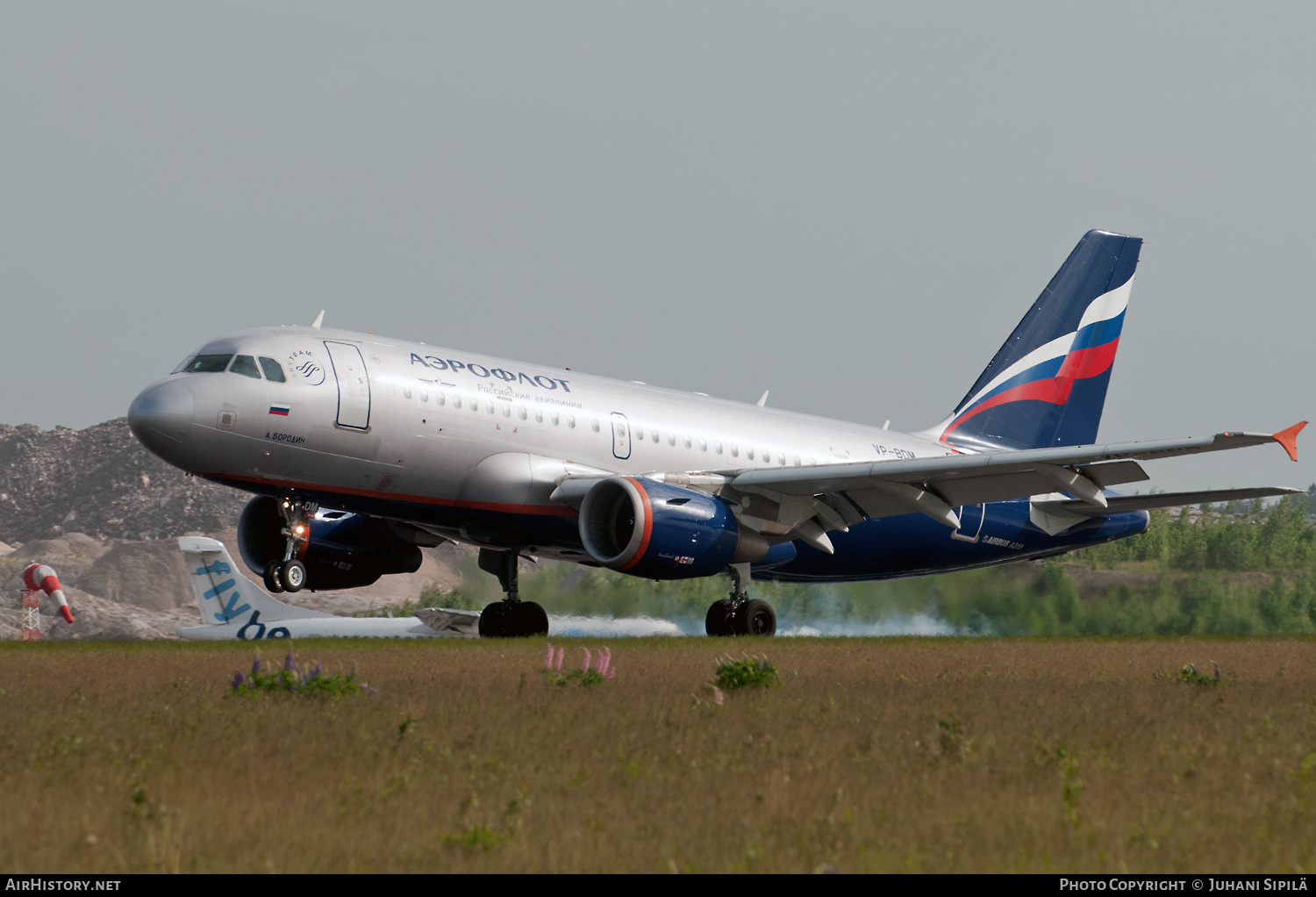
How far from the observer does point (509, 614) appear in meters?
26.7

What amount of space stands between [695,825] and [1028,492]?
60.0ft

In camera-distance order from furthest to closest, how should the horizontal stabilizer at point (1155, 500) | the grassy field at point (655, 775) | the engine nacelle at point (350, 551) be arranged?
the engine nacelle at point (350, 551) → the horizontal stabilizer at point (1155, 500) → the grassy field at point (655, 775)

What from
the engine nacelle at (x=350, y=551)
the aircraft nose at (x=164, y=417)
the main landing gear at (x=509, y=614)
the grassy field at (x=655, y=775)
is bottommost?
the grassy field at (x=655, y=775)

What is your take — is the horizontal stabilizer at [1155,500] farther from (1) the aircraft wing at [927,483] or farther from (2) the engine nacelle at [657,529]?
(2) the engine nacelle at [657,529]

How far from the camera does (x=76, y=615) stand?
216ft

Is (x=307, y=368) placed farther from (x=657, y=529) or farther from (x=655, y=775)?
→ (x=655, y=775)

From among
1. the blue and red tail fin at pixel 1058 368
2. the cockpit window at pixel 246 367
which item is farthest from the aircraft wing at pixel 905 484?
the blue and red tail fin at pixel 1058 368

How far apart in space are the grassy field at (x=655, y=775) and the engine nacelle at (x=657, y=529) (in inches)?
243

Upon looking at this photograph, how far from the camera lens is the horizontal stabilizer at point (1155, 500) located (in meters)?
24.2

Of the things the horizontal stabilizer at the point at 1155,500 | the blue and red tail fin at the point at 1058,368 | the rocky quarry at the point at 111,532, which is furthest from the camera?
the rocky quarry at the point at 111,532

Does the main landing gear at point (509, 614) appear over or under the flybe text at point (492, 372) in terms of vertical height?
under

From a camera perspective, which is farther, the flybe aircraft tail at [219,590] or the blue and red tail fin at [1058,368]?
the flybe aircraft tail at [219,590]

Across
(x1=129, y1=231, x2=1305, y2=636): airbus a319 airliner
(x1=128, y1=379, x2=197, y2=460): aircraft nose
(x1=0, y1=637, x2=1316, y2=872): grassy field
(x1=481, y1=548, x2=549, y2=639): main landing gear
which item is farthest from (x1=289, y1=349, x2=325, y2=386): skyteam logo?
(x1=0, y1=637, x2=1316, y2=872): grassy field
